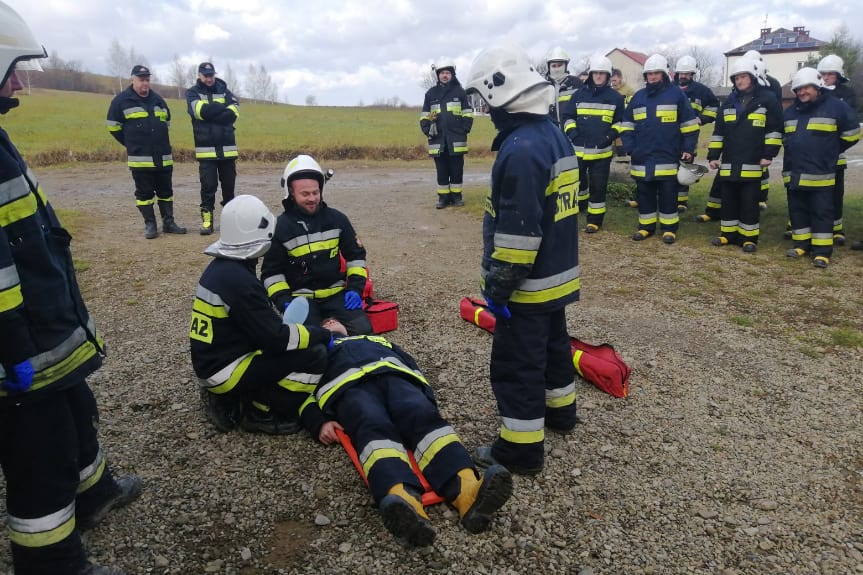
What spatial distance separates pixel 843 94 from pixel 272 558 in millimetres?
9324

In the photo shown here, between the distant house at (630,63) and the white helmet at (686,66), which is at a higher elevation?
the distant house at (630,63)

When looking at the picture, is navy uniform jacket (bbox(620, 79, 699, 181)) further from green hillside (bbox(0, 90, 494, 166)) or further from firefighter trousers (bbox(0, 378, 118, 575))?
green hillside (bbox(0, 90, 494, 166))

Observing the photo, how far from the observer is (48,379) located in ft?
8.39

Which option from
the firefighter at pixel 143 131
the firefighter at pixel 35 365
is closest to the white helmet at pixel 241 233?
the firefighter at pixel 35 365

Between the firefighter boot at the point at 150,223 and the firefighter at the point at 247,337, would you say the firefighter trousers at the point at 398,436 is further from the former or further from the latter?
the firefighter boot at the point at 150,223

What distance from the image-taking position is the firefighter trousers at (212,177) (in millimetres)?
9359

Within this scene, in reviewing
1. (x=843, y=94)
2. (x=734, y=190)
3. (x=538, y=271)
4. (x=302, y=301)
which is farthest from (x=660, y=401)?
(x=843, y=94)

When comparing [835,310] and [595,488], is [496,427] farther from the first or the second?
[835,310]

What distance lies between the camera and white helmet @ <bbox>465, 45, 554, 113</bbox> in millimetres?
3268

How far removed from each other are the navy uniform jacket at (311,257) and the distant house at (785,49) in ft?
258

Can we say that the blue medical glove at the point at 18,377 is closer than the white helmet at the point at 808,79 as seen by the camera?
Yes

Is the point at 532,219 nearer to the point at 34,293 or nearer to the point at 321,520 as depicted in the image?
the point at 321,520

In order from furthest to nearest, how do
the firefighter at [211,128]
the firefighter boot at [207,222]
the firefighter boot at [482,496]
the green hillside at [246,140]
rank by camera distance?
the green hillside at [246,140], the firefighter boot at [207,222], the firefighter at [211,128], the firefighter boot at [482,496]

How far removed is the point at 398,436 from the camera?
3.37 meters
